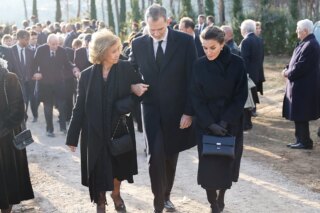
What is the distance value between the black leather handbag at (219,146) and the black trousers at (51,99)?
5485 millimetres

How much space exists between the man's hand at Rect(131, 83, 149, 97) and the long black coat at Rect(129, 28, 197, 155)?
0.21 m

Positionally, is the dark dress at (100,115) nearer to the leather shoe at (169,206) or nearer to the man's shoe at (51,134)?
the leather shoe at (169,206)

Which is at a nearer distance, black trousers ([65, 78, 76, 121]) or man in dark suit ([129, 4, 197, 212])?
man in dark suit ([129, 4, 197, 212])

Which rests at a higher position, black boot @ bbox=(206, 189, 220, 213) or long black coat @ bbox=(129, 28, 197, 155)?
long black coat @ bbox=(129, 28, 197, 155)

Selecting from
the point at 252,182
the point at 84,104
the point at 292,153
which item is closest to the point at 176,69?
the point at 84,104

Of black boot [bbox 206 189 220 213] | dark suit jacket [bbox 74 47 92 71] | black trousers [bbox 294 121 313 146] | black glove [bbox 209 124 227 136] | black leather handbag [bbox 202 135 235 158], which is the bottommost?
black trousers [bbox 294 121 313 146]

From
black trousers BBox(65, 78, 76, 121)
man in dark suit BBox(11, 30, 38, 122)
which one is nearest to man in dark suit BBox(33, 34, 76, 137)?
black trousers BBox(65, 78, 76, 121)

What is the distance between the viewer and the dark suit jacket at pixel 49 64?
9.43 m

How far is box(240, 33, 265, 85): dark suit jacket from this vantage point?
9.55 m

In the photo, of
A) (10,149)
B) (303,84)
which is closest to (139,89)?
(10,149)

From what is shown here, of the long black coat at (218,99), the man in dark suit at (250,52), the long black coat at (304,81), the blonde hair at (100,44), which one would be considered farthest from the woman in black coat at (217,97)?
the man in dark suit at (250,52)

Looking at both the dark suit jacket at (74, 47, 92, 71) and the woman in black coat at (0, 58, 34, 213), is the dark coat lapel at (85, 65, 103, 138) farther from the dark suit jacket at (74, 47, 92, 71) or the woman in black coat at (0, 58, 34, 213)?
the dark suit jacket at (74, 47, 92, 71)

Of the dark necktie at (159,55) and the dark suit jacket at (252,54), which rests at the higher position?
the dark necktie at (159,55)

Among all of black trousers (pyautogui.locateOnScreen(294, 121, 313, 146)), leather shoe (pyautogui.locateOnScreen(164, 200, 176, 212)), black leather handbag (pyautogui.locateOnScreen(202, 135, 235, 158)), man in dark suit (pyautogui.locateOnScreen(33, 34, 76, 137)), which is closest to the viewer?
black leather handbag (pyautogui.locateOnScreen(202, 135, 235, 158))
